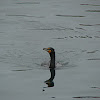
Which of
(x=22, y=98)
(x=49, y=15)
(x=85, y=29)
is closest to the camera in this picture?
(x=22, y=98)

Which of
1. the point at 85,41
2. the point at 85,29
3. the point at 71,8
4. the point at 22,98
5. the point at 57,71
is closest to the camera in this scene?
the point at 22,98

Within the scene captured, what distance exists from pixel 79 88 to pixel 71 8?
17.6 meters

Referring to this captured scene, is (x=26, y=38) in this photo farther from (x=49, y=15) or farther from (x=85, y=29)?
(x=49, y=15)

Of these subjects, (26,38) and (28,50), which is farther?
(26,38)

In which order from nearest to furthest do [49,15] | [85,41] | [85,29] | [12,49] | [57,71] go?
[57,71] → [12,49] → [85,41] → [85,29] → [49,15]

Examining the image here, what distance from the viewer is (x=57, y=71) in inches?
592

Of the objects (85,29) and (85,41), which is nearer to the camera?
(85,41)

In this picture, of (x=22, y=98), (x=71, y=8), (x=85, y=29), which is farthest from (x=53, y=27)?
(x=22, y=98)

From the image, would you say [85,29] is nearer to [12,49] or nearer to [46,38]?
[46,38]

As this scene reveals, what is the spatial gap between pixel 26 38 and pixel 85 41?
9.58 ft

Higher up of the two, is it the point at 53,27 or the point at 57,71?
the point at 53,27

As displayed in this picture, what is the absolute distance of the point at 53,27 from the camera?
22.8 meters

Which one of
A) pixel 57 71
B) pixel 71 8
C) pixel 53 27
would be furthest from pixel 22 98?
pixel 71 8

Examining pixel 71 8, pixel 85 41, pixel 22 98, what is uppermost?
pixel 71 8
